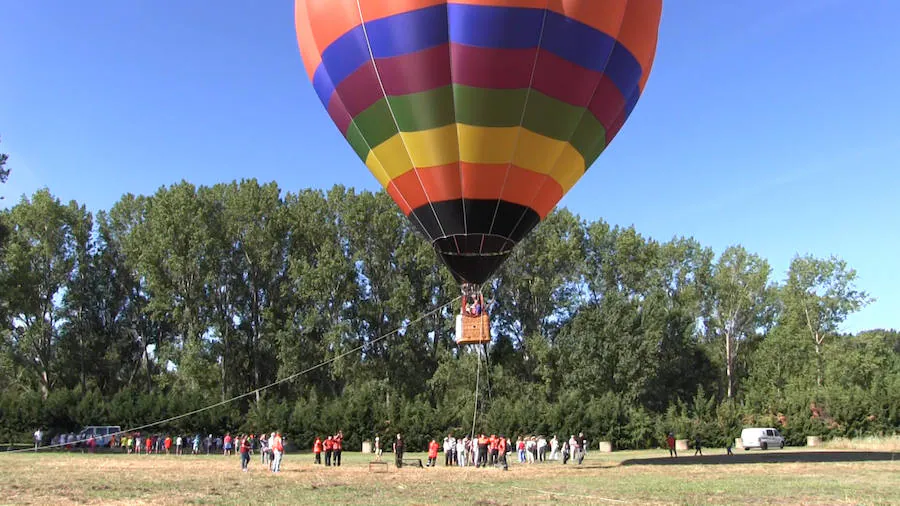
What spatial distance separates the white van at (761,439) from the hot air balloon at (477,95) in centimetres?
2196

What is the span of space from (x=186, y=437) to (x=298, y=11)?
1026 inches

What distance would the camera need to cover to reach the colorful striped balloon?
13.2 metres

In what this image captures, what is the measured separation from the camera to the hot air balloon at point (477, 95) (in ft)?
43.3

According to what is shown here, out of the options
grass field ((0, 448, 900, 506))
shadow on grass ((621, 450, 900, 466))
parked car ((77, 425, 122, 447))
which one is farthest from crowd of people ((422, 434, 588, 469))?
parked car ((77, 425, 122, 447))

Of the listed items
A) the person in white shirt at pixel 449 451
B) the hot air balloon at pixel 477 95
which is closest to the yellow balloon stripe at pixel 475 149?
the hot air balloon at pixel 477 95

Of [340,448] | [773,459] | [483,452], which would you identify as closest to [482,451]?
[483,452]

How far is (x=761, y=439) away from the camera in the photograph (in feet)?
107

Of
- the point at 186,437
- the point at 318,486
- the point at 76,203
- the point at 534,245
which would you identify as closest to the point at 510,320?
the point at 534,245

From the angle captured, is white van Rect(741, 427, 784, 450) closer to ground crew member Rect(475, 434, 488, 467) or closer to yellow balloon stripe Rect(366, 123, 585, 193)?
ground crew member Rect(475, 434, 488, 467)

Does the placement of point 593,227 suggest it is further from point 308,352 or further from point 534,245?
point 308,352

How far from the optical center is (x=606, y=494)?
1261cm

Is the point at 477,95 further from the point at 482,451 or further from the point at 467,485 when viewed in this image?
the point at 482,451

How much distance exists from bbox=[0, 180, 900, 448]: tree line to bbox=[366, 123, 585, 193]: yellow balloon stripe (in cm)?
2298

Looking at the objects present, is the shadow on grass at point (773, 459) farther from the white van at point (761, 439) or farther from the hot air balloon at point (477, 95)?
the hot air balloon at point (477, 95)
